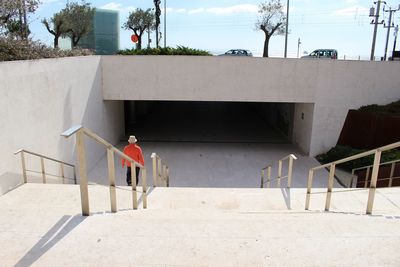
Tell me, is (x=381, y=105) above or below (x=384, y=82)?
below

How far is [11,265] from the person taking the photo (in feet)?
8.00

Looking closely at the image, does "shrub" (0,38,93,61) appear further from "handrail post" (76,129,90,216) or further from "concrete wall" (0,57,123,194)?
"handrail post" (76,129,90,216)

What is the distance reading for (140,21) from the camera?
30.0m

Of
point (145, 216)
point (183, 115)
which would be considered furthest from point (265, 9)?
point (145, 216)

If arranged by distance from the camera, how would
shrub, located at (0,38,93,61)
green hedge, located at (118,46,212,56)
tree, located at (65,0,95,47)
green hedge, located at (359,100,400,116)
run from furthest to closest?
tree, located at (65,0,95,47), green hedge, located at (118,46,212,56), green hedge, located at (359,100,400,116), shrub, located at (0,38,93,61)

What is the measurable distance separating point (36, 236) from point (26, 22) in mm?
10528

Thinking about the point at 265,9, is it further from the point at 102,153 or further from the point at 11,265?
the point at 11,265

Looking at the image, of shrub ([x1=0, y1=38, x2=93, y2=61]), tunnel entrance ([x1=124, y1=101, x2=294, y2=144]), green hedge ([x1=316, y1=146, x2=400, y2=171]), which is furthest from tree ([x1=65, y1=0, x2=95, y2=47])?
green hedge ([x1=316, y1=146, x2=400, y2=171])

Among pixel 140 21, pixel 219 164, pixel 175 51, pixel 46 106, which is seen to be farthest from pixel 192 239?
pixel 140 21

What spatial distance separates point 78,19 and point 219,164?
634 inches

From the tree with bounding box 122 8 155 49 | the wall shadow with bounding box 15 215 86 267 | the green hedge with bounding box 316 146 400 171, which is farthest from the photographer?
the tree with bounding box 122 8 155 49

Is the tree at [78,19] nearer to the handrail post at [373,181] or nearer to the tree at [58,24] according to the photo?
the tree at [58,24]

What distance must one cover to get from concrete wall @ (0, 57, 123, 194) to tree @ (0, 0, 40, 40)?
72.9 inches

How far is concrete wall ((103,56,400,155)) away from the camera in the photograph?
42.4 ft
